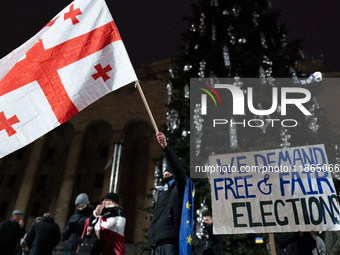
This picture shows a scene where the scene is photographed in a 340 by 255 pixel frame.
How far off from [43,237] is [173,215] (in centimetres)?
303

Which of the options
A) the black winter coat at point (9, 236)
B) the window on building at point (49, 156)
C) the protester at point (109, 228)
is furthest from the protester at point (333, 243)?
the window on building at point (49, 156)

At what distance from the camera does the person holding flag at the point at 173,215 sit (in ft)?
9.35

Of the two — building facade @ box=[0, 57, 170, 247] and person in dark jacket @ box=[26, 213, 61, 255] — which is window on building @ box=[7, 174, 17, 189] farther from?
person in dark jacket @ box=[26, 213, 61, 255]

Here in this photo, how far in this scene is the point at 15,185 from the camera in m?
23.6

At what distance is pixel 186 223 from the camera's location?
9.61ft

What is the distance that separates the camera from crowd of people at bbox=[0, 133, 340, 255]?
2.93 metres

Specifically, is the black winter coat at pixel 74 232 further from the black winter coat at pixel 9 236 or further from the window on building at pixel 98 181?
the window on building at pixel 98 181

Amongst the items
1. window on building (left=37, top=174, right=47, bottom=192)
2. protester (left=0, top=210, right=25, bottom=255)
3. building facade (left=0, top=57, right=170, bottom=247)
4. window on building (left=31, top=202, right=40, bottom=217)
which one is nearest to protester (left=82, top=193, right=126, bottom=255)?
protester (left=0, top=210, right=25, bottom=255)

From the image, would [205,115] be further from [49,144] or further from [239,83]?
[49,144]

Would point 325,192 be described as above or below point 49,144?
below

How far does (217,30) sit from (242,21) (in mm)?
1171

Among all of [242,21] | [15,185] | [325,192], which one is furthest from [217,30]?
[15,185]

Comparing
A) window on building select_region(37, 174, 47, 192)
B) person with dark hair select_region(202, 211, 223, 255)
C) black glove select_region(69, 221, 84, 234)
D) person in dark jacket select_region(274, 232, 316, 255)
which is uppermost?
window on building select_region(37, 174, 47, 192)

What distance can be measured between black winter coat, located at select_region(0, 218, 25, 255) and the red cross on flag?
3905 millimetres
